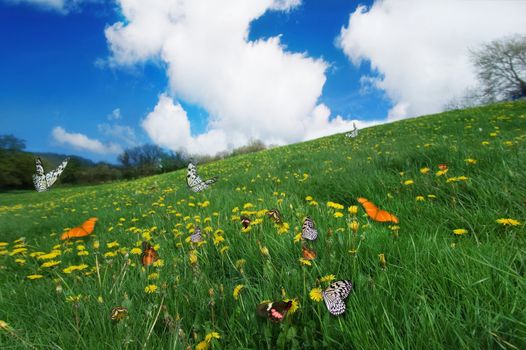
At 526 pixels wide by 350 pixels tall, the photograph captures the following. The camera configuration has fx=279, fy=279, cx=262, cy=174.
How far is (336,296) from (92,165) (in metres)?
66.8

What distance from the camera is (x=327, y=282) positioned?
4.93ft

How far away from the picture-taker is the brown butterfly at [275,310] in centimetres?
113

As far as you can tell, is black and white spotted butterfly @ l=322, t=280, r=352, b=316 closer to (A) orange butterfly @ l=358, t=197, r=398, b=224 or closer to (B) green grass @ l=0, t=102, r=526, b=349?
(B) green grass @ l=0, t=102, r=526, b=349

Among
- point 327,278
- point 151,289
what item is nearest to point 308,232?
point 327,278

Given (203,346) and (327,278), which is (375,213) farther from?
(203,346)

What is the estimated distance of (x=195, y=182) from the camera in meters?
8.56

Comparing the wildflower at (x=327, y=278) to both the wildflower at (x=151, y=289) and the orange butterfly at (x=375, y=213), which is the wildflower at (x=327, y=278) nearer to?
the orange butterfly at (x=375, y=213)

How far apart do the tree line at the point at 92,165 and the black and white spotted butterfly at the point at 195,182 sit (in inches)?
1099

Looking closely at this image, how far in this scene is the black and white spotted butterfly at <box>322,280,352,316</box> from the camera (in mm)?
1169

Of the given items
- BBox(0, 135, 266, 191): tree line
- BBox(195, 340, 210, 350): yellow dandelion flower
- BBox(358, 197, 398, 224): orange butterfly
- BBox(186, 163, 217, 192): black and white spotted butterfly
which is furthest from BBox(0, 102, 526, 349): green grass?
BBox(0, 135, 266, 191): tree line

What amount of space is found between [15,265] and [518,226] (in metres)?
5.42

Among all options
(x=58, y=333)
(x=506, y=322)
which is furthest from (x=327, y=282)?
(x=58, y=333)

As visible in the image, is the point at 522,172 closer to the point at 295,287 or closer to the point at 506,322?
the point at 506,322

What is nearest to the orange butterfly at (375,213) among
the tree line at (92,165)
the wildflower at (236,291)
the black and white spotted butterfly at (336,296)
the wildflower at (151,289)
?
the black and white spotted butterfly at (336,296)
